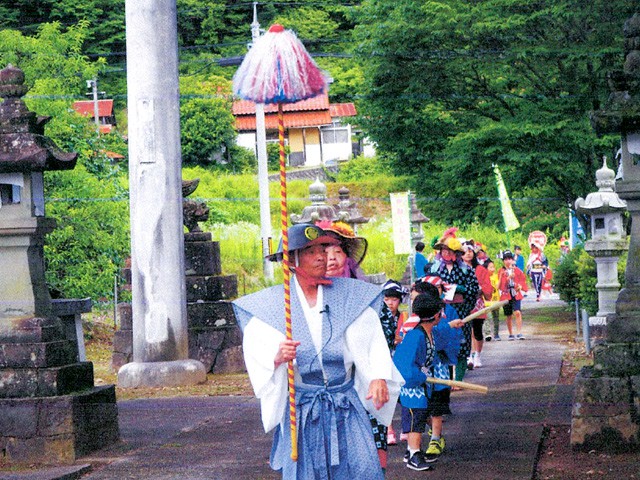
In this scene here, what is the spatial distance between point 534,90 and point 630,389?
15.1 metres

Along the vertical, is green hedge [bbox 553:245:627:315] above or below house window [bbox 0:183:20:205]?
below

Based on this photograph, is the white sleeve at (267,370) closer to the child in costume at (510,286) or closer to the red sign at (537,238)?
the child in costume at (510,286)

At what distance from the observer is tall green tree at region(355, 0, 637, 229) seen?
72.3 ft

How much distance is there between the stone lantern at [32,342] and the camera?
31.0 ft

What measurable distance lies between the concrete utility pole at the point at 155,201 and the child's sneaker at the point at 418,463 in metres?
6.50

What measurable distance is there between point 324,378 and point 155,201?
9.44 m

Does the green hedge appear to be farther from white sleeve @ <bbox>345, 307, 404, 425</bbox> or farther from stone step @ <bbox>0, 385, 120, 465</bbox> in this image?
white sleeve @ <bbox>345, 307, 404, 425</bbox>

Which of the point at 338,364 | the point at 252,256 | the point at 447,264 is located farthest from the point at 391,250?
the point at 338,364

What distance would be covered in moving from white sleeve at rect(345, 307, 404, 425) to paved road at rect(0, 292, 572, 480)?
279 centimetres

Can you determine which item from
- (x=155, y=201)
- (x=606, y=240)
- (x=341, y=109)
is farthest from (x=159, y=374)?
(x=341, y=109)

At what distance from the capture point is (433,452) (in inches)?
355

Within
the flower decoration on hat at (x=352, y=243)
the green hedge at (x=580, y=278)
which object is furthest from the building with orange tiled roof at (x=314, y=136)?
the flower decoration on hat at (x=352, y=243)

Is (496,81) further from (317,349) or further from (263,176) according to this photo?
(317,349)

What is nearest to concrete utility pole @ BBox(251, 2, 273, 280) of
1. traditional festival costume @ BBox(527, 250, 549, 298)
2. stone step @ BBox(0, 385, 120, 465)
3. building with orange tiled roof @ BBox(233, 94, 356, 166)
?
traditional festival costume @ BBox(527, 250, 549, 298)
